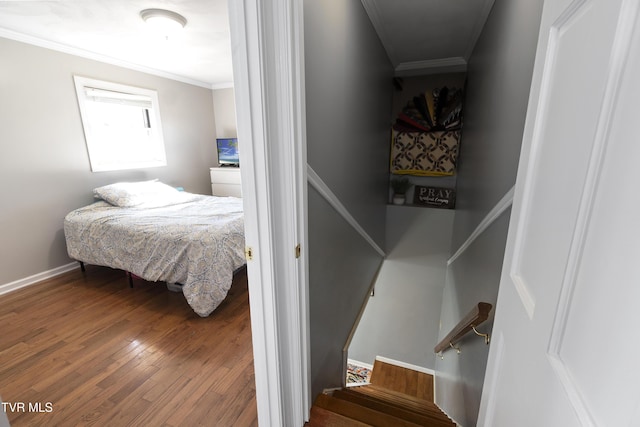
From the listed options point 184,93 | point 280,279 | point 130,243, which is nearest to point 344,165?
point 280,279

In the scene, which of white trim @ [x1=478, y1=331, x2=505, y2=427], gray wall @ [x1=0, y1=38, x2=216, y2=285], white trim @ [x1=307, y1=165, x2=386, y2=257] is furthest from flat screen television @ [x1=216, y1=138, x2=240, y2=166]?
white trim @ [x1=478, y1=331, x2=505, y2=427]

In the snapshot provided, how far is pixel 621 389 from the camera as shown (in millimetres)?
324

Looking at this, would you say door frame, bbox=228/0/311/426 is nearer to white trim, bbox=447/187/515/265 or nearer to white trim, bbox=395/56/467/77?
white trim, bbox=447/187/515/265

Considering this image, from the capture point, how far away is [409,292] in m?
3.78

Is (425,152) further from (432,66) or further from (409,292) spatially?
(409,292)

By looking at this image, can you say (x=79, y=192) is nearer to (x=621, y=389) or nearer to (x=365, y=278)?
(x=365, y=278)

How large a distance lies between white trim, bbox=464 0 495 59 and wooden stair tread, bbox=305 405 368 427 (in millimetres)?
2640

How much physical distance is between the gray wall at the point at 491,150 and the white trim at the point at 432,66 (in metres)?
0.91

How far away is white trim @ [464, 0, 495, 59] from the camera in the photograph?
6.39 ft

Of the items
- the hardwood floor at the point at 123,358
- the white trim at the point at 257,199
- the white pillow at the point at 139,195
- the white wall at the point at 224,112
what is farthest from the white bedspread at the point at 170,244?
the white wall at the point at 224,112

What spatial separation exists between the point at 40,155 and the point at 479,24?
4183mm

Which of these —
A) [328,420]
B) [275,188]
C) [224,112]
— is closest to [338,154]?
[275,188]

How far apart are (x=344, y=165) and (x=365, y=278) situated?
1354mm

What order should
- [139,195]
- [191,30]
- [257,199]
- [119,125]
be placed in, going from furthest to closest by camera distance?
[119,125], [139,195], [191,30], [257,199]
